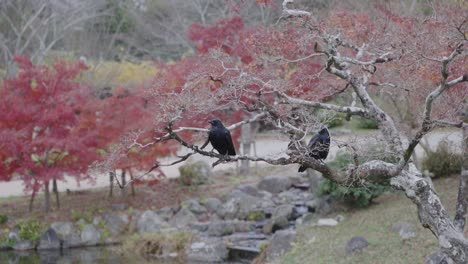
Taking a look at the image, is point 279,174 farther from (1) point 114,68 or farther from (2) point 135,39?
(2) point 135,39

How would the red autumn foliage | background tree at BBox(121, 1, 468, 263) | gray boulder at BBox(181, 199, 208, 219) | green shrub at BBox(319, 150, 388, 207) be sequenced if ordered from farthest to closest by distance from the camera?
gray boulder at BBox(181, 199, 208, 219) < the red autumn foliage < green shrub at BBox(319, 150, 388, 207) < background tree at BBox(121, 1, 468, 263)

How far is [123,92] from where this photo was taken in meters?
16.2

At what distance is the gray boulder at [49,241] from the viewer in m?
14.1

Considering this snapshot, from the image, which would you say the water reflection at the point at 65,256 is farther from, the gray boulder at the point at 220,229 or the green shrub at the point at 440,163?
the green shrub at the point at 440,163

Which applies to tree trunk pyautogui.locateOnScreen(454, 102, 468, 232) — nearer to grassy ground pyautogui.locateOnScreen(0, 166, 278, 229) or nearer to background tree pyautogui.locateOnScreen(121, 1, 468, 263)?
background tree pyautogui.locateOnScreen(121, 1, 468, 263)

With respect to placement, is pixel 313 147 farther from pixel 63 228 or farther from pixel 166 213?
pixel 63 228

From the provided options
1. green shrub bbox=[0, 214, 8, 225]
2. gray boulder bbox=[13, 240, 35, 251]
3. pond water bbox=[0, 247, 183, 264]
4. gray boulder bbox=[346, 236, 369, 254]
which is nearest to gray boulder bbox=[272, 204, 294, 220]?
pond water bbox=[0, 247, 183, 264]

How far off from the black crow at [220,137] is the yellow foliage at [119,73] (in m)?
13.3

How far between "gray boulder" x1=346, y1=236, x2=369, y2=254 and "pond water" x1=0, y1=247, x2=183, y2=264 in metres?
4.06

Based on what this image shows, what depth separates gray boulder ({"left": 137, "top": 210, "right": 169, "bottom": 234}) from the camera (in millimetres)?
14524

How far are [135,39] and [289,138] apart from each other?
20458 millimetres

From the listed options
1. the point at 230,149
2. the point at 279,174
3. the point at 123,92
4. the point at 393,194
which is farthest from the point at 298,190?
the point at 230,149

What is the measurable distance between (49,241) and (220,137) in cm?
870

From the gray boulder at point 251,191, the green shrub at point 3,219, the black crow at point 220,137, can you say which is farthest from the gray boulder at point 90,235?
the black crow at point 220,137
